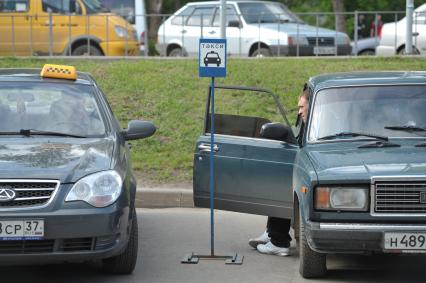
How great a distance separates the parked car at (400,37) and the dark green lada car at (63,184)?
39.5 ft

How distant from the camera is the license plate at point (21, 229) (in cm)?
671

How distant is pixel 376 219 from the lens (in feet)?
22.7

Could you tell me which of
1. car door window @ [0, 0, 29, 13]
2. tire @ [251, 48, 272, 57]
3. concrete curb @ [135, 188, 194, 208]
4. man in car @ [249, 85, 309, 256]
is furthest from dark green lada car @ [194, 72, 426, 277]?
car door window @ [0, 0, 29, 13]

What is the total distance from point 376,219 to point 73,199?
87.8 inches

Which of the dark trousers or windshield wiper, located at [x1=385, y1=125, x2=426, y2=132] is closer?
windshield wiper, located at [x1=385, y1=125, x2=426, y2=132]

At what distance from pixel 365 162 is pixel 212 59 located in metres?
2.32

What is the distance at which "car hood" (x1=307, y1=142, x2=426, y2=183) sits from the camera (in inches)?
274

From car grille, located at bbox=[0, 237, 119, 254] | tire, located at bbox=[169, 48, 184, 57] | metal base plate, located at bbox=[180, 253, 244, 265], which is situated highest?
tire, located at bbox=[169, 48, 184, 57]

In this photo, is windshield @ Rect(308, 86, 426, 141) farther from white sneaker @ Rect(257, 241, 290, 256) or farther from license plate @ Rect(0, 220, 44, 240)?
license plate @ Rect(0, 220, 44, 240)

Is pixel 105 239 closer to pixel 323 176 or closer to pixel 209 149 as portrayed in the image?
pixel 323 176

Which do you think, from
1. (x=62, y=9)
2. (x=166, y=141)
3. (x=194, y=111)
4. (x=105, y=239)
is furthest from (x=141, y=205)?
(x=62, y=9)

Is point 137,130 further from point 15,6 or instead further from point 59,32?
point 15,6

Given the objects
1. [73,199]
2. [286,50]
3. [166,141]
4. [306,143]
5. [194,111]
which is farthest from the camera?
[286,50]

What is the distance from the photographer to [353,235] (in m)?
6.89
